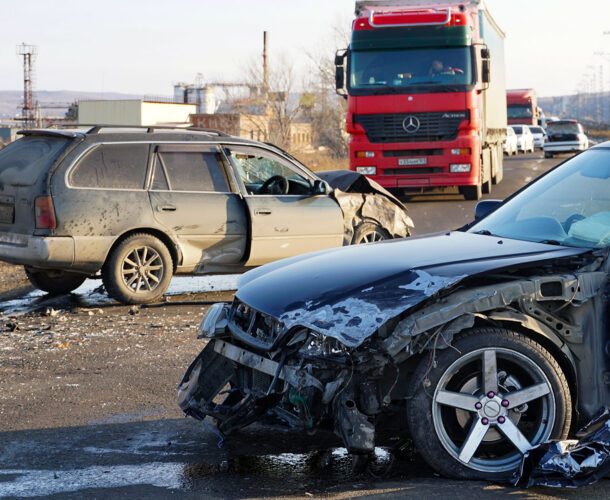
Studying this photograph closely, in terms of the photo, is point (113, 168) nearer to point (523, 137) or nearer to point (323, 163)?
point (323, 163)

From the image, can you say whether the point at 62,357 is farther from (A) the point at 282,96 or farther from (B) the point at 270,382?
(A) the point at 282,96

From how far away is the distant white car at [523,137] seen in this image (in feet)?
156

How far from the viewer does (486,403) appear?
14.0 feet

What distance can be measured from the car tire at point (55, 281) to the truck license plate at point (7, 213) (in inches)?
37.3

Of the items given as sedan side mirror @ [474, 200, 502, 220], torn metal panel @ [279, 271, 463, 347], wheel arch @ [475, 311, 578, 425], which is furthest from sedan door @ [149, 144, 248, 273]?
wheel arch @ [475, 311, 578, 425]

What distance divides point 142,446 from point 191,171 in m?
5.29

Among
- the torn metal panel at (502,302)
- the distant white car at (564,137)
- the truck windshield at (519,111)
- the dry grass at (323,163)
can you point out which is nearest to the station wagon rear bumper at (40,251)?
the torn metal panel at (502,302)

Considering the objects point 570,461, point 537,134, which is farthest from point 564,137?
point 570,461

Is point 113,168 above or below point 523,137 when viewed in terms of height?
below

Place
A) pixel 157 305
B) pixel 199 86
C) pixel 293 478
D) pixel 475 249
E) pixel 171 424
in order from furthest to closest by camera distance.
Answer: pixel 199 86 → pixel 157 305 → pixel 171 424 → pixel 475 249 → pixel 293 478

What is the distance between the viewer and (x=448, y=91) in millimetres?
17531

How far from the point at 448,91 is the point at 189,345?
11.2 m

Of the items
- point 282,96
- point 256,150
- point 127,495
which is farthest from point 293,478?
point 282,96

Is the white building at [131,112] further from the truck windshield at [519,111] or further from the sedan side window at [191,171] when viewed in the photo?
the sedan side window at [191,171]
